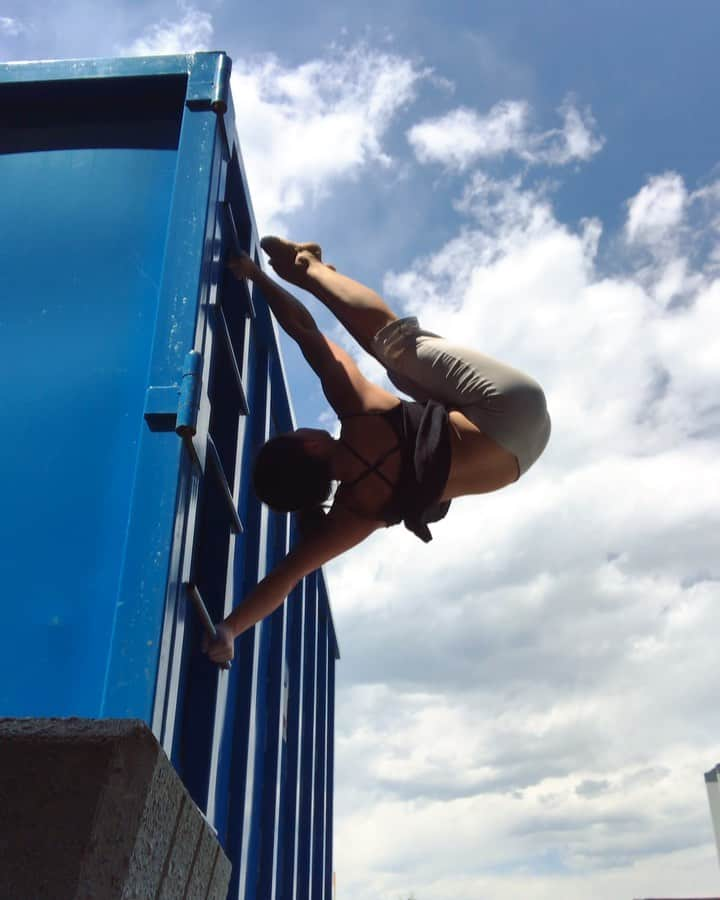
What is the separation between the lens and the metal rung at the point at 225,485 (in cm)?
242

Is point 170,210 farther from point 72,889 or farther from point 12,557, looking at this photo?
point 72,889

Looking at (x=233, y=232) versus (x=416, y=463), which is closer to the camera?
(x=416, y=463)

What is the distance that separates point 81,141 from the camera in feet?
8.98

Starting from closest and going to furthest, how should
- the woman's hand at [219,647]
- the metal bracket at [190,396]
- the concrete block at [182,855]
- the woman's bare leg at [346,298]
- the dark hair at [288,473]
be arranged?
1. the concrete block at [182,855]
2. the metal bracket at [190,396]
3. the woman's hand at [219,647]
4. the dark hair at [288,473]
5. the woman's bare leg at [346,298]

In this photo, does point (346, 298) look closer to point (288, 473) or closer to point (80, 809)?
point (288, 473)

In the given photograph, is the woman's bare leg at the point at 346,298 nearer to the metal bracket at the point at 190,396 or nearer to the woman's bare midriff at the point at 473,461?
the woman's bare midriff at the point at 473,461

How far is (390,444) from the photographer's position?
2.46 m

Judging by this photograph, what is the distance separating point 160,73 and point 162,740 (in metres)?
2.07

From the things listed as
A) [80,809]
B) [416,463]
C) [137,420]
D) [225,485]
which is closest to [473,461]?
[416,463]

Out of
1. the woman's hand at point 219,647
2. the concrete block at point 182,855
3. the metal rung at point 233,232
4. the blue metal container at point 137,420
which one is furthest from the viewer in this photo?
the metal rung at point 233,232

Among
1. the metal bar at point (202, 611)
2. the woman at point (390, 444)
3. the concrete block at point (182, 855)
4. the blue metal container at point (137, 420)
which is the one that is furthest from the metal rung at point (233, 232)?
the concrete block at point (182, 855)

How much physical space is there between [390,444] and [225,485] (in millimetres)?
511

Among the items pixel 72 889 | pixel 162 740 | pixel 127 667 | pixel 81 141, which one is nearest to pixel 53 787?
pixel 72 889

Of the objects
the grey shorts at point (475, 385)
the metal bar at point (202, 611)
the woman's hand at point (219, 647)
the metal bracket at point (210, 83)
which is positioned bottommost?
the woman's hand at point (219, 647)
